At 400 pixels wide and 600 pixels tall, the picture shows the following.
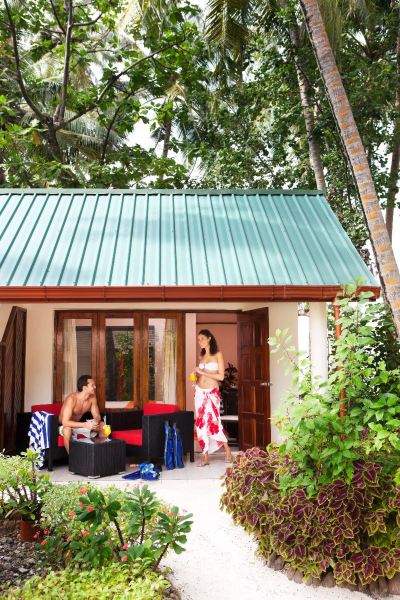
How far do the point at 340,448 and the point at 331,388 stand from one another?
1.63ft

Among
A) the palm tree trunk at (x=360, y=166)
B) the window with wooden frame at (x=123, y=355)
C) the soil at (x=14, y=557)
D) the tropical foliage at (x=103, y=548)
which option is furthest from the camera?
the window with wooden frame at (x=123, y=355)

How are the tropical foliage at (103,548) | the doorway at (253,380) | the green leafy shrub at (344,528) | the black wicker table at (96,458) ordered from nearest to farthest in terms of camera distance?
the tropical foliage at (103,548) < the green leafy shrub at (344,528) < the black wicker table at (96,458) < the doorway at (253,380)

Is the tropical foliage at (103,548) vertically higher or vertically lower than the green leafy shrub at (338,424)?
lower

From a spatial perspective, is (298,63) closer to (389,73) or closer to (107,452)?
(389,73)

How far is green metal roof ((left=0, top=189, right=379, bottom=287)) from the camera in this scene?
6613mm

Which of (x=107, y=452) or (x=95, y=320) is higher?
(x=95, y=320)

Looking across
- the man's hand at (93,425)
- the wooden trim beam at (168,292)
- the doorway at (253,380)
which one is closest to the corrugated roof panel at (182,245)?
the wooden trim beam at (168,292)

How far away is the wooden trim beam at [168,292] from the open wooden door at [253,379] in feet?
5.06

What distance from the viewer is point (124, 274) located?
6617mm

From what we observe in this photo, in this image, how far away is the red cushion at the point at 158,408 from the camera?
27.3 ft

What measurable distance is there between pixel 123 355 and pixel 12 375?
1.68 metres

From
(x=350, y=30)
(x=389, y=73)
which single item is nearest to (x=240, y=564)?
(x=389, y=73)

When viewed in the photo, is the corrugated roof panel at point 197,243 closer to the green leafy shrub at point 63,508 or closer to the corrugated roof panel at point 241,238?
the corrugated roof panel at point 241,238

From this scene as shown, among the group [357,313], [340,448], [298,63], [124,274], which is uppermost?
[298,63]
